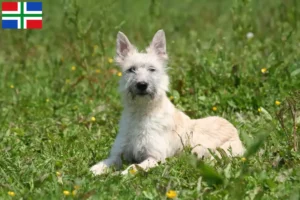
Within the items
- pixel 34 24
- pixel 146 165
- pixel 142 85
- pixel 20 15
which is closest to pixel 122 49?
pixel 142 85

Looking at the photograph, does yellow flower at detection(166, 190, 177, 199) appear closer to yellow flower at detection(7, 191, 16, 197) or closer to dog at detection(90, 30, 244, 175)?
yellow flower at detection(7, 191, 16, 197)

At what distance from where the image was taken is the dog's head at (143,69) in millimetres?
6738

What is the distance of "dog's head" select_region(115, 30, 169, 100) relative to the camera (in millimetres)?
6738

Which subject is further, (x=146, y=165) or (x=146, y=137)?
(x=146, y=137)

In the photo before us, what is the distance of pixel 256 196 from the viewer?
530 centimetres

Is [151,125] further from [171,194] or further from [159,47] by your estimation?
[171,194]

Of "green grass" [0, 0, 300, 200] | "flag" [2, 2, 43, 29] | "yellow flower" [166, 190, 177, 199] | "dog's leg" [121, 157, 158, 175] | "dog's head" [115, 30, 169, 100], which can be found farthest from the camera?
"flag" [2, 2, 43, 29]

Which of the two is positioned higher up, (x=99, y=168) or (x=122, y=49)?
(x=122, y=49)

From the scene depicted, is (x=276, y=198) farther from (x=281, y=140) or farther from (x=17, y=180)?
(x=17, y=180)

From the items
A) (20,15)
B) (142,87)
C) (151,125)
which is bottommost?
(151,125)

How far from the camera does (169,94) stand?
8805mm

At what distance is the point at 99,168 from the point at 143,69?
105 cm

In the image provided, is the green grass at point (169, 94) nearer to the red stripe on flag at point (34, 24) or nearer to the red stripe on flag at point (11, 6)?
the red stripe on flag at point (34, 24)

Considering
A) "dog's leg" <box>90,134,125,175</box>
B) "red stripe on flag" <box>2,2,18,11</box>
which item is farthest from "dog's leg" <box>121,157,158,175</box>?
"red stripe on flag" <box>2,2,18,11</box>
